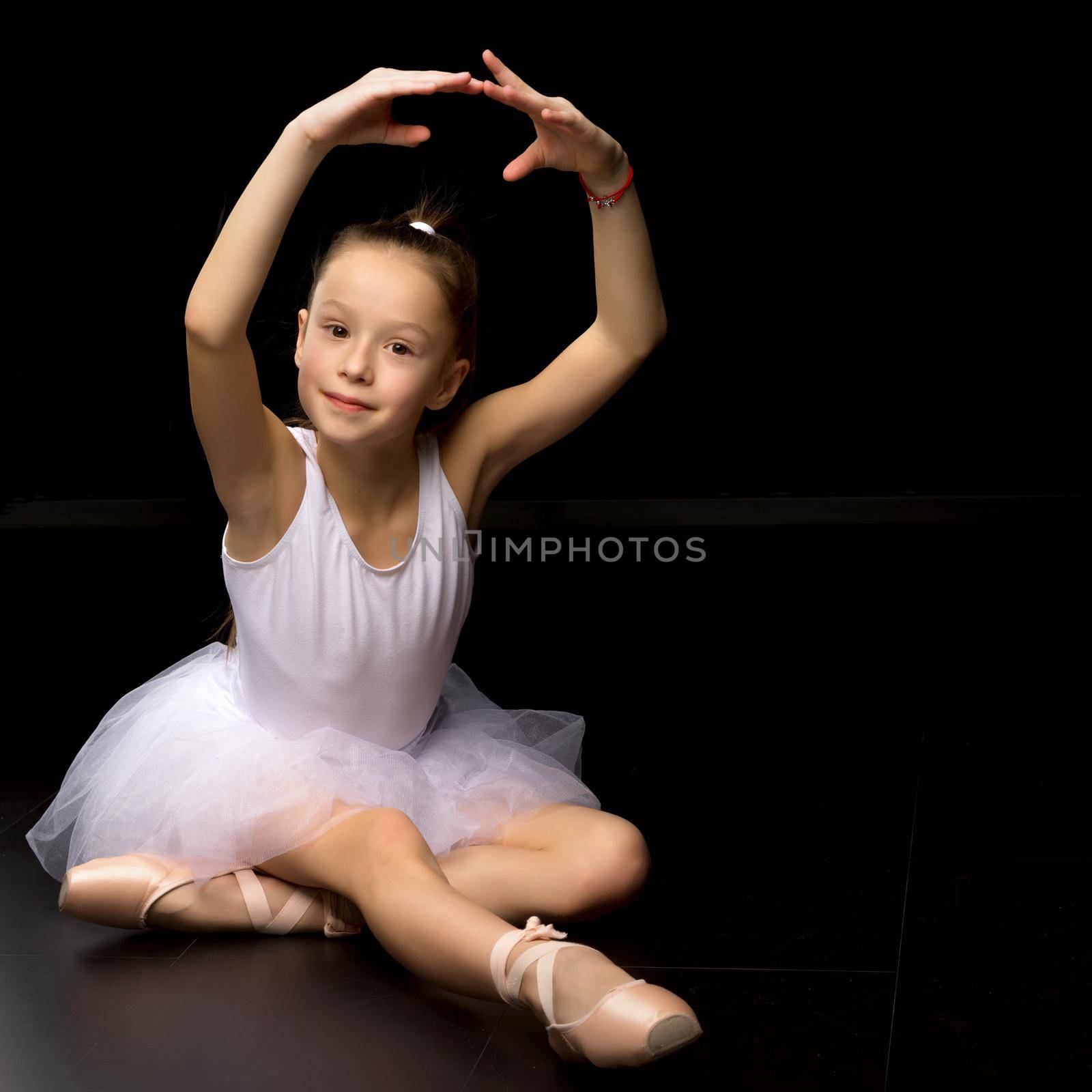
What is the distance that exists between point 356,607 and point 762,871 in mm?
521

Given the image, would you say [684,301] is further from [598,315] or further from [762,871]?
[762,871]

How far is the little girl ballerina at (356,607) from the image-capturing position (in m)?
1.40

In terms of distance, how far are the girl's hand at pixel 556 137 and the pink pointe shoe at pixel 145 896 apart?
0.73m

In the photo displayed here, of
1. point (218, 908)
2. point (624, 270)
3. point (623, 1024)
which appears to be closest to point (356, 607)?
point (218, 908)

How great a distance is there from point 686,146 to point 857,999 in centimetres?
195

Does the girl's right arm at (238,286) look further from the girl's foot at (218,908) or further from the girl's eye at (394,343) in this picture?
the girl's foot at (218,908)

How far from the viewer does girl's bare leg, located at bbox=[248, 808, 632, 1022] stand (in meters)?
1.16

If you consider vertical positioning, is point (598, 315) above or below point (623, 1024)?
above

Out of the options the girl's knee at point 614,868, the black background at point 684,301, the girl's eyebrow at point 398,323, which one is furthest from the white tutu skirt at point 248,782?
the black background at point 684,301

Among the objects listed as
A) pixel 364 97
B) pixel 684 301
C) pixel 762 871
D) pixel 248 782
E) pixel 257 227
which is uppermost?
pixel 364 97

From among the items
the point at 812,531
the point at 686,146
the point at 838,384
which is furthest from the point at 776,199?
the point at 812,531

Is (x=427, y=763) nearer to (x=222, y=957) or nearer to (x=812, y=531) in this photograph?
(x=222, y=957)

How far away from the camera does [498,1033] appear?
1269 mm

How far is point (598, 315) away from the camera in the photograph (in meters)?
1.61
